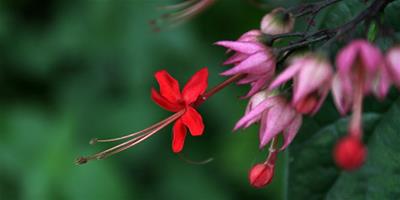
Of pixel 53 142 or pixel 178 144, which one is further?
pixel 53 142

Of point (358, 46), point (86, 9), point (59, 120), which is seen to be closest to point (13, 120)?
point (59, 120)

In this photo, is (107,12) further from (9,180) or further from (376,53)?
(376,53)

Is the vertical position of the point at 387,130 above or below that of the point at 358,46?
below

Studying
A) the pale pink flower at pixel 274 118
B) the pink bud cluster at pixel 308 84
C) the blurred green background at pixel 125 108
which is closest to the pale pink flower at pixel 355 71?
the pink bud cluster at pixel 308 84

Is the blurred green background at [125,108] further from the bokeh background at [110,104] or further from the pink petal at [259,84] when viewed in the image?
the pink petal at [259,84]

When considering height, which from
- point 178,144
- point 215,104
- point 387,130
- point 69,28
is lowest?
point 215,104

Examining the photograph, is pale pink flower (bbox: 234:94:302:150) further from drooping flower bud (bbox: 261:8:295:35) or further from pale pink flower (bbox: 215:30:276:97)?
drooping flower bud (bbox: 261:8:295:35)
